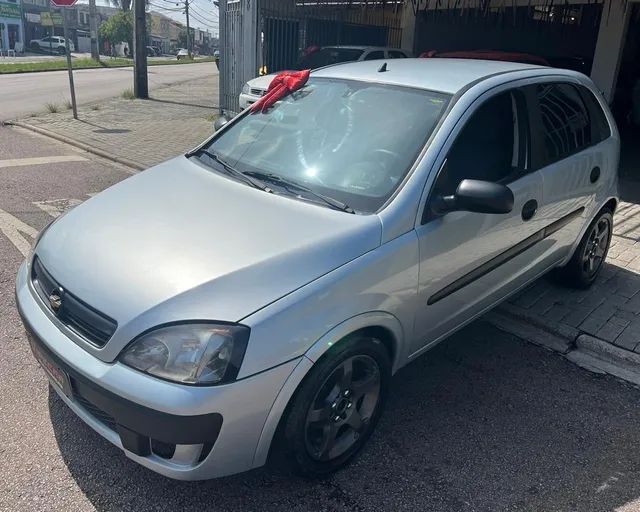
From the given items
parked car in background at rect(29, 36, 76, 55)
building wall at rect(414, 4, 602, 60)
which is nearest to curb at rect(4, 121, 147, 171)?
building wall at rect(414, 4, 602, 60)

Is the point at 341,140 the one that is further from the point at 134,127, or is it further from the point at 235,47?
the point at 235,47

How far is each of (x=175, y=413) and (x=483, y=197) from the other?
5.36 feet

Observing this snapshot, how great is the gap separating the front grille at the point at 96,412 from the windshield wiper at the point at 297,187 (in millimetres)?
1331

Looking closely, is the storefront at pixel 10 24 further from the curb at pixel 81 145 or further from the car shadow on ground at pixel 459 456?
the car shadow on ground at pixel 459 456

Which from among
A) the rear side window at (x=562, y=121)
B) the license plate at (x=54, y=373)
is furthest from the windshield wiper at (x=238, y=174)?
the rear side window at (x=562, y=121)

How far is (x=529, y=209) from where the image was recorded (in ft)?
11.4

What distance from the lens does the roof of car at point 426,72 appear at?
321cm

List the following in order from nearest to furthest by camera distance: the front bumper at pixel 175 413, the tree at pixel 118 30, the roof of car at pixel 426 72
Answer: the front bumper at pixel 175 413 < the roof of car at pixel 426 72 < the tree at pixel 118 30

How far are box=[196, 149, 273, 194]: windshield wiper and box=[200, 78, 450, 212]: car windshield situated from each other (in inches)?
0.9

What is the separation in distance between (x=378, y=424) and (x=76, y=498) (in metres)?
1.46

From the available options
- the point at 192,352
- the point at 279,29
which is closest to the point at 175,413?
the point at 192,352

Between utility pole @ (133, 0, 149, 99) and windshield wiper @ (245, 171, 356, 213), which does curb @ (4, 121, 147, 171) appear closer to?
utility pole @ (133, 0, 149, 99)

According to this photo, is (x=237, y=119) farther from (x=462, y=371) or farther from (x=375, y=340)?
(x=462, y=371)

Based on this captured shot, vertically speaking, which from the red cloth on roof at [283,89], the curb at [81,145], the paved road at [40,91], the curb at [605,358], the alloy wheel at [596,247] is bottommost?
the curb at [605,358]
